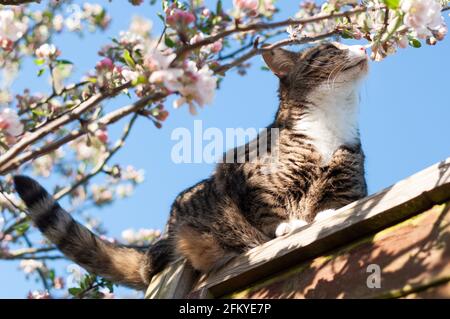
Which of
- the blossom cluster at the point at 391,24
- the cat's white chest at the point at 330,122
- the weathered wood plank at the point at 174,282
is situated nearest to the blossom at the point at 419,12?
the blossom cluster at the point at 391,24

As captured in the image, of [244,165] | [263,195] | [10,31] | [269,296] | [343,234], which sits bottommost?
[269,296]

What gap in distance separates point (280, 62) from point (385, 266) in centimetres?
275

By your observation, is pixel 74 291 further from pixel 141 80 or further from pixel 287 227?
pixel 141 80

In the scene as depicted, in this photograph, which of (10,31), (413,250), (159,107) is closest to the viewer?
(413,250)

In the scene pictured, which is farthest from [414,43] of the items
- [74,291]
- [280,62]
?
[74,291]

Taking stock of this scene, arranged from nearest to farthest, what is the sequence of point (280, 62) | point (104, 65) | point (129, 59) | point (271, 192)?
point (129, 59)
point (104, 65)
point (271, 192)
point (280, 62)

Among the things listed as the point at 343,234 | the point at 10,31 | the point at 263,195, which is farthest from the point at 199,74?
the point at 263,195

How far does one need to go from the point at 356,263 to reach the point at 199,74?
0.88 m

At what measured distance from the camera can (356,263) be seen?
224 centimetres

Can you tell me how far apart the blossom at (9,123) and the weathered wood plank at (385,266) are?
1.11 m

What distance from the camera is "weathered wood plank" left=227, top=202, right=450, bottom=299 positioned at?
1.99m

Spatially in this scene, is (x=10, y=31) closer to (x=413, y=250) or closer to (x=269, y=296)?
(x=269, y=296)

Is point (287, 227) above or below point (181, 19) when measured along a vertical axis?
below

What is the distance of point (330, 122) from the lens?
14.0ft
